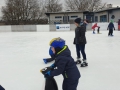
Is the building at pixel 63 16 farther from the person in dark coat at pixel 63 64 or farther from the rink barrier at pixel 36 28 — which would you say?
the person in dark coat at pixel 63 64

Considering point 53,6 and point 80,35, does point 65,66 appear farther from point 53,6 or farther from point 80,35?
point 53,6

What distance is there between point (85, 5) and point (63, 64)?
148 feet

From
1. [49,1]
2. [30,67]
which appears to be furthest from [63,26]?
[49,1]

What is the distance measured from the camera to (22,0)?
116 feet

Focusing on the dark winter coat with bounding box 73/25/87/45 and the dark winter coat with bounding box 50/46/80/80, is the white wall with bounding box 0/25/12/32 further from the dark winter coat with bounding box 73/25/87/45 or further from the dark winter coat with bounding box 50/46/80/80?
the dark winter coat with bounding box 50/46/80/80

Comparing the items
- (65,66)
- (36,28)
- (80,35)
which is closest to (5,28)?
(36,28)

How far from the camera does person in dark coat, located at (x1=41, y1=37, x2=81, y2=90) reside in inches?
78.5

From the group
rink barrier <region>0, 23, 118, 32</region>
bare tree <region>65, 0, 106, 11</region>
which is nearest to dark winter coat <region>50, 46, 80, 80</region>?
rink barrier <region>0, 23, 118, 32</region>

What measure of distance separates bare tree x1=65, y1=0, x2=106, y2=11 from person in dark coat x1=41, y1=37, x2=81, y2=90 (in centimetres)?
4339

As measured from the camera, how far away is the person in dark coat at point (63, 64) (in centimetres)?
199

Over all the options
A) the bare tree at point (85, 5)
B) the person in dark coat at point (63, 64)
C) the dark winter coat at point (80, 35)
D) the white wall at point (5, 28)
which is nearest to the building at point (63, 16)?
the white wall at point (5, 28)

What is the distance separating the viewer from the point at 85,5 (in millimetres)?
45562

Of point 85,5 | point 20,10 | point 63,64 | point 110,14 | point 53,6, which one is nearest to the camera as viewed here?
point 63,64

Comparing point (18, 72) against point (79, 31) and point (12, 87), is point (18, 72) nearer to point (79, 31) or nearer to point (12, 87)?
point (12, 87)
